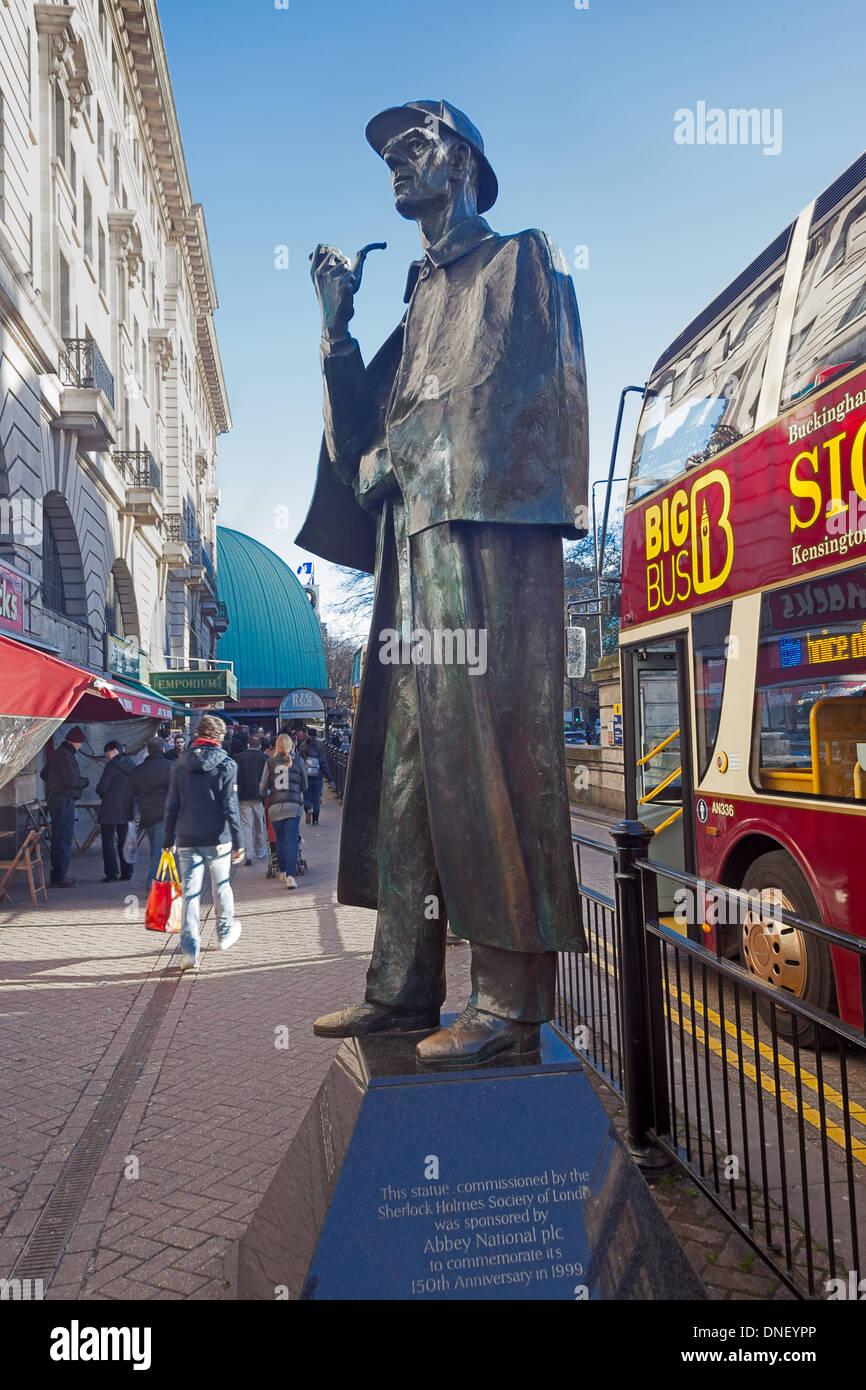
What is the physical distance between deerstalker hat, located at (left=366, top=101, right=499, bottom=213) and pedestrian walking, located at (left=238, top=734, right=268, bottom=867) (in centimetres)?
1306

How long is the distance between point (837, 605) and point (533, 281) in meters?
3.46

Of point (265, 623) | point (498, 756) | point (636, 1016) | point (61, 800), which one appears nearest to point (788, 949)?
point (636, 1016)

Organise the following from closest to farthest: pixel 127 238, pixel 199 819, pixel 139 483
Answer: pixel 199 819
pixel 127 238
pixel 139 483

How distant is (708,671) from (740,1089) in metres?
→ 4.06

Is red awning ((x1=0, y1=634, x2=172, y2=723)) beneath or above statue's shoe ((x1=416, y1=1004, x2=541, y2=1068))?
above

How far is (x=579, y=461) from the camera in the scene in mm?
2654

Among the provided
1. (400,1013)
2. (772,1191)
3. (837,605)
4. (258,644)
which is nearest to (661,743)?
(837,605)

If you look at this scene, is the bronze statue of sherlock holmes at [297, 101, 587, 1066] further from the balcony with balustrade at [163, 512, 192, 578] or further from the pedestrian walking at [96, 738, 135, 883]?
the balcony with balustrade at [163, 512, 192, 578]

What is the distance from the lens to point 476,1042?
2.52 m

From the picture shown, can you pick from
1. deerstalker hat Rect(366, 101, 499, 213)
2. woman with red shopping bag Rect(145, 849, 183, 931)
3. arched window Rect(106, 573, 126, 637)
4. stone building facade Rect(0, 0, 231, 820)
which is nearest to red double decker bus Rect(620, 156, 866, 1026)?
deerstalker hat Rect(366, 101, 499, 213)

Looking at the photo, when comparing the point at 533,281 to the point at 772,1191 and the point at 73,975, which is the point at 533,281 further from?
the point at 73,975

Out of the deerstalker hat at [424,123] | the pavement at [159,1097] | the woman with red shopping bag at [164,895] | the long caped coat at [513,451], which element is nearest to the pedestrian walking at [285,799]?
the pavement at [159,1097]

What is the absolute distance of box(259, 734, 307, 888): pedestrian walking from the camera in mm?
11641

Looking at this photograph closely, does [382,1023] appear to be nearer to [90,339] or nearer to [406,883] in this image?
[406,883]
